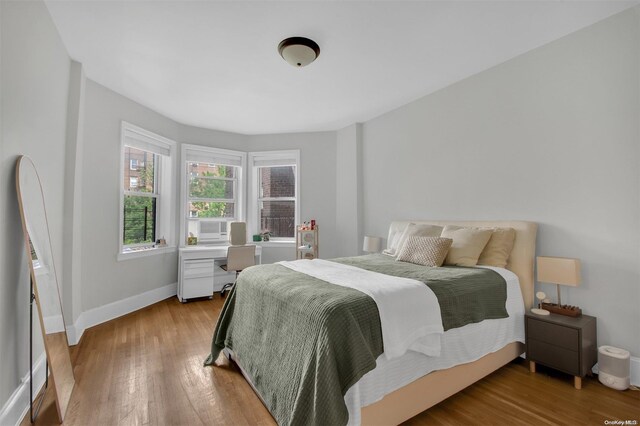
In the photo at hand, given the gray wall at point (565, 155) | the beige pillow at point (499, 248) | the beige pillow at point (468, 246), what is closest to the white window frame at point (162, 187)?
the gray wall at point (565, 155)

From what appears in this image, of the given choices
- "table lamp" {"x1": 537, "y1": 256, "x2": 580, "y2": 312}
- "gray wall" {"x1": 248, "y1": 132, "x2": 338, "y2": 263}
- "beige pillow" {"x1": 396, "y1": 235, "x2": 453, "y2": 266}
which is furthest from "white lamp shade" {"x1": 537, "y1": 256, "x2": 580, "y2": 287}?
"gray wall" {"x1": 248, "y1": 132, "x2": 338, "y2": 263}

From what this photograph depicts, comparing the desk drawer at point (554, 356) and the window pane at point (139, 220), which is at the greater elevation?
the window pane at point (139, 220)

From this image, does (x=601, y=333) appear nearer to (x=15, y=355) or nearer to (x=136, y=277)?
(x=15, y=355)

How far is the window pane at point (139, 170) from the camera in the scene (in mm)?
3841

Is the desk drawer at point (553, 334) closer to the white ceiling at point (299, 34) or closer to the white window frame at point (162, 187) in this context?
→ the white ceiling at point (299, 34)

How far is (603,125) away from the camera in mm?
2230

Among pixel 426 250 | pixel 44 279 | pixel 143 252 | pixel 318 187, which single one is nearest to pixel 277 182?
pixel 318 187

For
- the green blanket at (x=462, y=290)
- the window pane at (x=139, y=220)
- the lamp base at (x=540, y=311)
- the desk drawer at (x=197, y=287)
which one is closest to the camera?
the green blanket at (x=462, y=290)

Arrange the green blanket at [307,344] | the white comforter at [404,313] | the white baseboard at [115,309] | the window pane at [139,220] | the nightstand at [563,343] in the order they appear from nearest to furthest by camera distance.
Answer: the green blanket at [307,344] < the white comforter at [404,313] < the nightstand at [563,343] < the white baseboard at [115,309] < the window pane at [139,220]

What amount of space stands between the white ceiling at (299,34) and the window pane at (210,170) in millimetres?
1221

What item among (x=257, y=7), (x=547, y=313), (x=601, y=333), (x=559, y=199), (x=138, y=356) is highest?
(x=257, y=7)

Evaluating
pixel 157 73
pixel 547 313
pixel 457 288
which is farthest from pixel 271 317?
pixel 157 73

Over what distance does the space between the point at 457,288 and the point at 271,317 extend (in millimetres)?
1280

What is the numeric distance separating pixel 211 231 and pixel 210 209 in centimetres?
38
